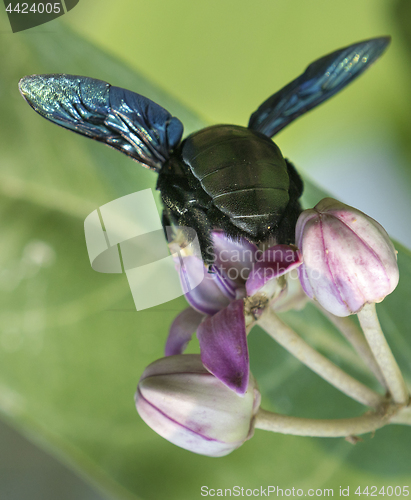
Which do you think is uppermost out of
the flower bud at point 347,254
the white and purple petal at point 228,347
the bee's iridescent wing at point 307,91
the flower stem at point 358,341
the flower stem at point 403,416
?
the bee's iridescent wing at point 307,91

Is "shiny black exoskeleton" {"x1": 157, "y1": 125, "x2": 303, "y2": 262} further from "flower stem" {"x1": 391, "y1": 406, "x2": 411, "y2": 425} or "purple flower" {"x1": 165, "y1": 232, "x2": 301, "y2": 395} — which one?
"flower stem" {"x1": 391, "y1": 406, "x2": 411, "y2": 425}

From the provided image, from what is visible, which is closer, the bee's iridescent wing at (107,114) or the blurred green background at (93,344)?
the bee's iridescent wing at (107,114)

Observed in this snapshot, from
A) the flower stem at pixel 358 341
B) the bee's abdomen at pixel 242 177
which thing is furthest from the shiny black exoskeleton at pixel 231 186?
the flower stem at pixel 358 341

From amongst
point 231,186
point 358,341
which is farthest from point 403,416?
point 231,186

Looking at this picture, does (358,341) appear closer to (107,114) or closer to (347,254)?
(347,254)

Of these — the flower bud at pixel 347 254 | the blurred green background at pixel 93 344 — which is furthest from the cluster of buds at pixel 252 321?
the blurred green background at pixel 93 344

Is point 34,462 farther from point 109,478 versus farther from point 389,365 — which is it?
point 389,365

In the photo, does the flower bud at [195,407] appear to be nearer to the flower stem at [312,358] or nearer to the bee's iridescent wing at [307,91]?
the flower stem at [312,358]

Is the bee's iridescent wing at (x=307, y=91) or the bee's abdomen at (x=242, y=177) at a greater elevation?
the bee's iridescent wing at (x=307, y=91)
